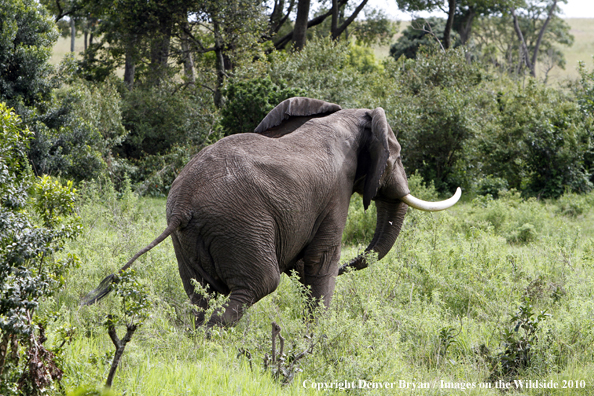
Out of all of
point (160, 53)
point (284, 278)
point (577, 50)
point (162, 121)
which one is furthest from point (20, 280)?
point (577, 50)

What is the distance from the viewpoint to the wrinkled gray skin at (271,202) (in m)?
4.32

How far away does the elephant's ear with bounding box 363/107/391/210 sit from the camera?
5266mm

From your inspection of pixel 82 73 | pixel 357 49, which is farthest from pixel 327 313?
pixel 357 49

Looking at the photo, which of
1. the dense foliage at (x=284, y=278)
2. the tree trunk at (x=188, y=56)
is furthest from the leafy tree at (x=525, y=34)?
the tree trunk at (x=188, y=56)

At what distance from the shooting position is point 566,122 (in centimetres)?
1341

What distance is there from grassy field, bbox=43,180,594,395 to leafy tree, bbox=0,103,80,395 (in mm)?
323

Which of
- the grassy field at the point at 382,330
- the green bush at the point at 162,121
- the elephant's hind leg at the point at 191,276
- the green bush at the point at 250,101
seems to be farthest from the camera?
the green bush at the point at 162,121

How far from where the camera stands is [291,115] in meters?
5.66

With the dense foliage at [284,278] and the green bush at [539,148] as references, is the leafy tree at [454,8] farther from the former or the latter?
the green bush at [539,148]

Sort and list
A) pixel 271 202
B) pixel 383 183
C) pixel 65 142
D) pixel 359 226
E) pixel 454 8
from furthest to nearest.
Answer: pixel 454 8 → pixel 65 142 → pixel 359 226 → pixel 383 183 → pixel 271 202

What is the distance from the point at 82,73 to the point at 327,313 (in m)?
17.5

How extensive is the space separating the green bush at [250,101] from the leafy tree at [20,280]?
847cm

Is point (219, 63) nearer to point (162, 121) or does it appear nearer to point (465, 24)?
point (162, 121)

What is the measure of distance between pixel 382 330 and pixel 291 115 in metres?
2.19
